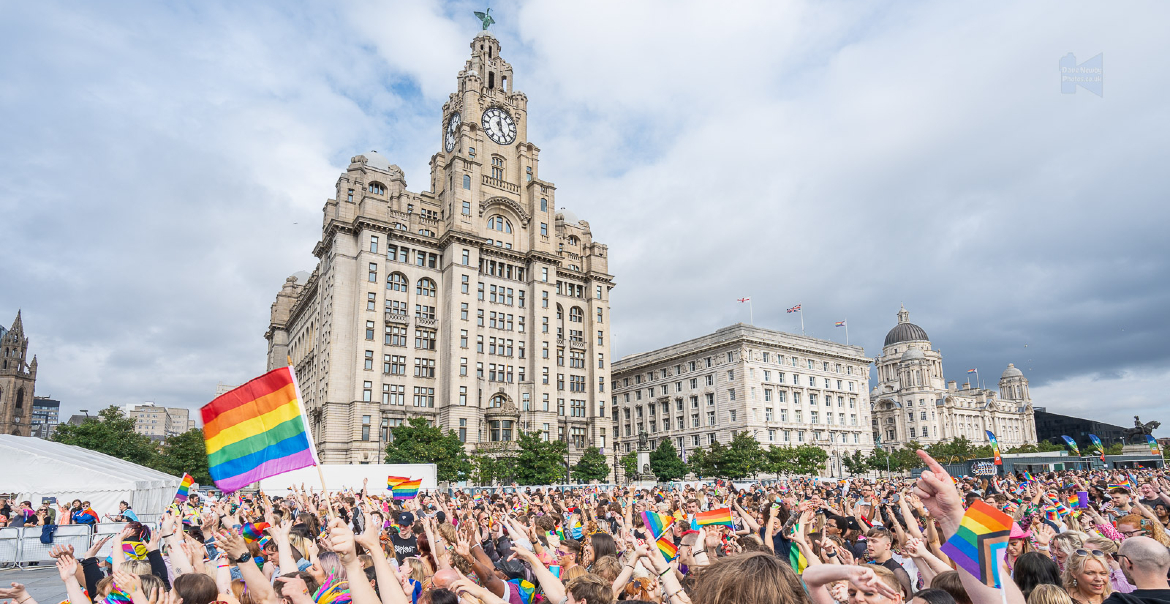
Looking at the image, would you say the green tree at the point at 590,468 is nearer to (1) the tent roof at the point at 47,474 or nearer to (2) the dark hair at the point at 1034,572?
(1) the tent roof at the point at 47,474

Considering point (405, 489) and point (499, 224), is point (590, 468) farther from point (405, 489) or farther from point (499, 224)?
point (405, 489)

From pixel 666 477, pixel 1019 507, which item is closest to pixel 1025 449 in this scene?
pixel 666 477

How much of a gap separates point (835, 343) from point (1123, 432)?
9417cm

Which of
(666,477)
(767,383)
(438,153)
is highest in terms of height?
(438,153)

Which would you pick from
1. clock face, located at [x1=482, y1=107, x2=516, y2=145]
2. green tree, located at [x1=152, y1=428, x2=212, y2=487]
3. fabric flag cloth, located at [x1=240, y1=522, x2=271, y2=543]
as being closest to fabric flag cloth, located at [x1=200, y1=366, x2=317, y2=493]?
fabric flag cloth, located at [x1=240, y1=522, x2=271, y2=543]

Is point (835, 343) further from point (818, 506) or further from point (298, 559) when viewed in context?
point (298, 559)

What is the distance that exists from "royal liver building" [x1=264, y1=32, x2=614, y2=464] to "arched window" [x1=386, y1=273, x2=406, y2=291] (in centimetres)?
14

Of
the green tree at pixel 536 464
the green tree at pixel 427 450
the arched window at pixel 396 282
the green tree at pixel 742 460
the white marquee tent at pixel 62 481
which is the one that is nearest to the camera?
the white marquee tent at pixel 62 481

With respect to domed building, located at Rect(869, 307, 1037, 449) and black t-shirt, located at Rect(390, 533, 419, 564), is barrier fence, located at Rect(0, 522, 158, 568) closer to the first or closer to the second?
A: black t-shirt, located at Rect(390, 533, 419, 564)

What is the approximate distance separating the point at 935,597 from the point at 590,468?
Result: 215 feet

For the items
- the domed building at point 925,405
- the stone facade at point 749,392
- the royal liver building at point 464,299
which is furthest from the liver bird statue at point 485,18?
the domed building at point 925,405

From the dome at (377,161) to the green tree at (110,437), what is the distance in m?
41.0

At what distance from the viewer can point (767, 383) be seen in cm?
9425

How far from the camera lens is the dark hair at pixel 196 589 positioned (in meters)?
6.02
